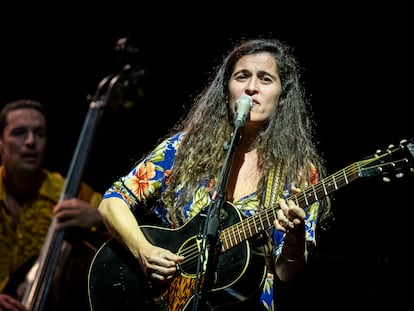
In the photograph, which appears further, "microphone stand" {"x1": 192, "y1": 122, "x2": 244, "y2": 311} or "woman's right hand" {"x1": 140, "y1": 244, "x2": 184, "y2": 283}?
"woman's right hand" {"x1": 140, "y1": 244, "x2": 184, "y2": 283}

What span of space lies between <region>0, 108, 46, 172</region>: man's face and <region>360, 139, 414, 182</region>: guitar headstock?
2.83 m

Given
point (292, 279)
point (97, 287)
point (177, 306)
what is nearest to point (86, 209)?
point (97, 287)

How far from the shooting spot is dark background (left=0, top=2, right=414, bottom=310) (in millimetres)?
3646

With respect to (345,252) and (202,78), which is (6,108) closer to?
(202,78)

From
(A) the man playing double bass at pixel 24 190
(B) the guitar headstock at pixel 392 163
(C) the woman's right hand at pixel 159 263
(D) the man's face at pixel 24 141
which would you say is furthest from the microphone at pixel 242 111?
(D) the man's face at pixel 24 141

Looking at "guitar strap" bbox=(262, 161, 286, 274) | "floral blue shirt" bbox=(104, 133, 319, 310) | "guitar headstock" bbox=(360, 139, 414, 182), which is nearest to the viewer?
"guitar headstock" bbox=(360, 139, 414, 182)

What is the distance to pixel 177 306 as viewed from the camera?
2641mm

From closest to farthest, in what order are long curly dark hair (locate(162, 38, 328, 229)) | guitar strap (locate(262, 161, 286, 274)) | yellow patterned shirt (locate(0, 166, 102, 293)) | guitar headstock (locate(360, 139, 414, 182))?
1. guitar headstock (locate(360, 139, 414, 182))
2. guitar strap (locate(262, 161, 286, 274))
3. long curly dark hair (locate(162, 38, 328, 229))
4. yellow patterned shirt (locate(0, 166, 102, 293))

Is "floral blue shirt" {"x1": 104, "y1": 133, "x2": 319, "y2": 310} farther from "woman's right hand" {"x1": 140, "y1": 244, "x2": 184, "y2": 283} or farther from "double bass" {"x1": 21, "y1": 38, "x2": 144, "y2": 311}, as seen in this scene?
"double bass" {"x1": 21, "y1": 38, "x2": 144, "y2": 311}

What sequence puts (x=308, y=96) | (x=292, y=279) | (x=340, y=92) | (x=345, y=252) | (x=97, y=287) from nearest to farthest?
(x=292, y=279) < (x=97, y=287) < (x=308, y=96) < (x=345, y=252) < (x=340, y=92)

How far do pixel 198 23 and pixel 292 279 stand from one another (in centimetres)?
262

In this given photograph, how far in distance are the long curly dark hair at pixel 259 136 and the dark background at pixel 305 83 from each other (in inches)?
7.9

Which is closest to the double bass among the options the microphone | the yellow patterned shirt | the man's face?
the yellow patterned shirt

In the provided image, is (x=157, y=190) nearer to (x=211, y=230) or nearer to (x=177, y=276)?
(x=177, y=276)
